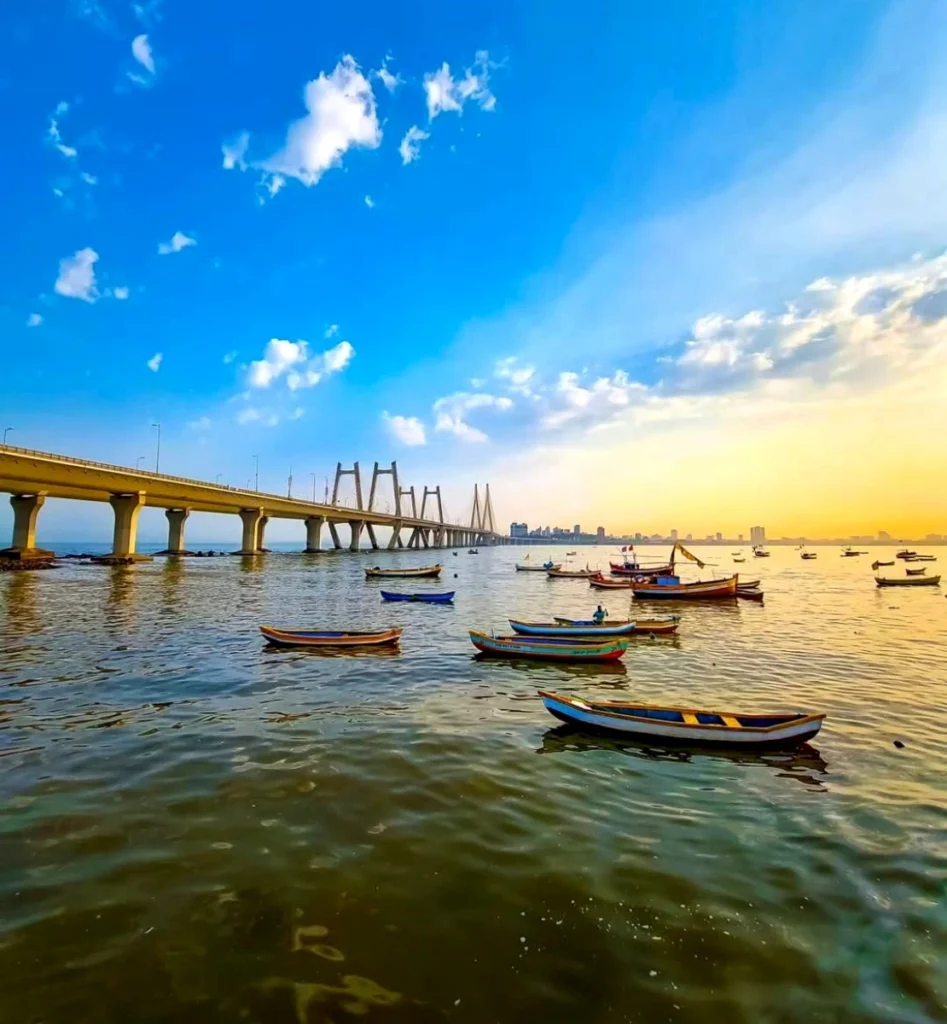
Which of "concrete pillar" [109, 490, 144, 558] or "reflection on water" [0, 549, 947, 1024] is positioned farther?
"concrete pillar" [109, 490, 144, 558]

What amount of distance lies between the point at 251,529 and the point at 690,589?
297ft

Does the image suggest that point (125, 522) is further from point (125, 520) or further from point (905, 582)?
point (905, 582)

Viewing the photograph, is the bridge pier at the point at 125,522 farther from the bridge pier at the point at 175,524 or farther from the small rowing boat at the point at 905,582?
the small rowing boat at the point at 905,582

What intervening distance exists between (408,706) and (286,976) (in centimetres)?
1020

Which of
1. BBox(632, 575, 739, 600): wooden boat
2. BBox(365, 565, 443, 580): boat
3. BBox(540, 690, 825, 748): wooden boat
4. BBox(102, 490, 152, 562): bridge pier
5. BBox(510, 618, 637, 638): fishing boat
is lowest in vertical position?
BBox(540, 690, 825, 748): wooden boat

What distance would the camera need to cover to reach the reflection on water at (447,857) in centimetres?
564

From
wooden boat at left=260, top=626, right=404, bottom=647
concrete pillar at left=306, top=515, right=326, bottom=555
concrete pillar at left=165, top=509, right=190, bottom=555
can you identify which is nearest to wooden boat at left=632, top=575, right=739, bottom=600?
wooden boat at left=260, top=626, right=404, bottom=647

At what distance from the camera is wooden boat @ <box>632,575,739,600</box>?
47938mm

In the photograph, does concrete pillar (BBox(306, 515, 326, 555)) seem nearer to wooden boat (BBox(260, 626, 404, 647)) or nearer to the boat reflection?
wooden boat (BBox(260, 626, 404, 647))

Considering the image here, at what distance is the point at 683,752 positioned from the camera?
1260cm

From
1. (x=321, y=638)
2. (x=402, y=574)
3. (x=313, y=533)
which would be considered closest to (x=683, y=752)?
(x=321, y=638)

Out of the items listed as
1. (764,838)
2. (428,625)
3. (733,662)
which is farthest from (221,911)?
(428,625)

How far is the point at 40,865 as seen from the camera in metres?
7.69

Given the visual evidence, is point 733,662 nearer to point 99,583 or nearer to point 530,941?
point 530,941
